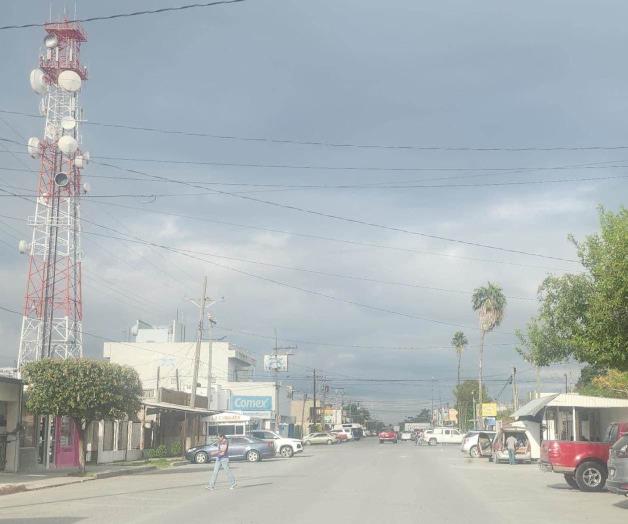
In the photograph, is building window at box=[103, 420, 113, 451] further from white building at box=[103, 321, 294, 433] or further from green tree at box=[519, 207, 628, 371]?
white building at box=[103, 321, 294, 433]

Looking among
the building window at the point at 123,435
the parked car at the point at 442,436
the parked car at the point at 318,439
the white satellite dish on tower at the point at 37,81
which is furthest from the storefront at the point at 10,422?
the parked car at the point at 318,439

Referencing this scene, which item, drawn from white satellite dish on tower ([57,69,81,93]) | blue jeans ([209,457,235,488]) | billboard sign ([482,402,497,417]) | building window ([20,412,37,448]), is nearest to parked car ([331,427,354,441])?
billboard sign ([482,402,497,417])

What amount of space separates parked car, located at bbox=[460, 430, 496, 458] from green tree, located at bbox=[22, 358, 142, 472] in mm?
22880

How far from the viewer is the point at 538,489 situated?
76.5 ft

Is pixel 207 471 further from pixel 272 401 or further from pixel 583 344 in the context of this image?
pixel 272 401

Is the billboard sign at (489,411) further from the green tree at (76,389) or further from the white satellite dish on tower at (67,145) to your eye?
the white satellite dish on tower at (67,145)

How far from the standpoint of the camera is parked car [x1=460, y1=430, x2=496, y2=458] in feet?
152

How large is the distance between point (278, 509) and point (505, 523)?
4806 millimetres

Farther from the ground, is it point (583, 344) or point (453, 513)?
point (583, 344)

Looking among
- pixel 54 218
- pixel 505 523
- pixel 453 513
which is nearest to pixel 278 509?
pixel 453 513

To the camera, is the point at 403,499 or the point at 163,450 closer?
the point at 403,499

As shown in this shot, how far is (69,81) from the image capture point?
37312 millimetres

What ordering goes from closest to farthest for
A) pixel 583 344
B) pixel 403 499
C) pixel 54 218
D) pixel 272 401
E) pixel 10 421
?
pixel 403 499
pixel 583 344
pixel 10 421
pixel 54 218
pixel 272 401

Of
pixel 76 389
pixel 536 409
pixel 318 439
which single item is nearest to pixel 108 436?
pixel 76 389
